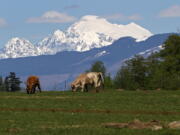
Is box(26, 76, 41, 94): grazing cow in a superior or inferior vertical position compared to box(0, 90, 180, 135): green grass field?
superior

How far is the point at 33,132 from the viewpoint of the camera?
2998 cm

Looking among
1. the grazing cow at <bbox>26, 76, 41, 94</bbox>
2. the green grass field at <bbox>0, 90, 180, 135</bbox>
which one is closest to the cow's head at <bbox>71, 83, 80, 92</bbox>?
Result: the grazing cow at <bbox>26, 76, 41, 94</bbox>

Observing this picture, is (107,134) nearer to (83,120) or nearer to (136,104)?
(83,120)

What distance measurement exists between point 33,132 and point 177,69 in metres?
121

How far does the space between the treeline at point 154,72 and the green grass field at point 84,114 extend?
64085 millimetres

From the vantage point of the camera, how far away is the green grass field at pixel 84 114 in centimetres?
3056

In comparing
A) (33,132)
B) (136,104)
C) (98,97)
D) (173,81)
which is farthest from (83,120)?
(173,81)

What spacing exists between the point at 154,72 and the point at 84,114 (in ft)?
451

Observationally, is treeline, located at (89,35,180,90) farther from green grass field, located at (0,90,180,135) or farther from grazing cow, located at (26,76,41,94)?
green grass field, located at (0,90,180,135)

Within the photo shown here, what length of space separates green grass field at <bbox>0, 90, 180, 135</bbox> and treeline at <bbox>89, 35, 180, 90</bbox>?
2523 inches

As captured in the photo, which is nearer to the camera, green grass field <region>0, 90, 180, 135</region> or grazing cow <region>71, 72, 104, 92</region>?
green grass field <region>0, 90, 180, 135</region>

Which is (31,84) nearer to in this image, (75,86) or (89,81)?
(75,86)

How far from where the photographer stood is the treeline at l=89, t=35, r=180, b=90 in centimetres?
14000

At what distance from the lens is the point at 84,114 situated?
1615 inches
